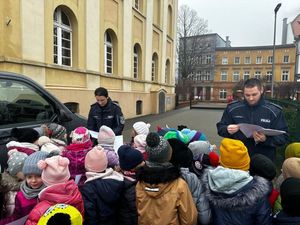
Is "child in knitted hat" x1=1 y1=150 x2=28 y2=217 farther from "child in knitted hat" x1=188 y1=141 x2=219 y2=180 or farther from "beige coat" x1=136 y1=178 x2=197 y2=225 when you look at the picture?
"child in knitted hat" x1=188 y1=141 x2=219 y2=180

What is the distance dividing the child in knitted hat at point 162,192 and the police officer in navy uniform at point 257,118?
1.20m

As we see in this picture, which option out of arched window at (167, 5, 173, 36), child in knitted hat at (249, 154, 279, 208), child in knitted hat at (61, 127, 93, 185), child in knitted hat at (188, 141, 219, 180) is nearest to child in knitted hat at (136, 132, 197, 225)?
child in knitted hat at (188, 141, 219, 180)

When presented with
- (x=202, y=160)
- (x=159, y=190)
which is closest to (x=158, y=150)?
(x=159, y=190)

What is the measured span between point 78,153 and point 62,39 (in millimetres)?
8647

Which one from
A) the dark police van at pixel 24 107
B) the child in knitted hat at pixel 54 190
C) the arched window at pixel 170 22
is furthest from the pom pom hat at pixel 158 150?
the arched window at pixel 170 22

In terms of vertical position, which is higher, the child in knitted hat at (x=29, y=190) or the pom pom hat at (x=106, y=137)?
the pom pom hat at (x=106, y=137)

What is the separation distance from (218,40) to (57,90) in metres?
60.7

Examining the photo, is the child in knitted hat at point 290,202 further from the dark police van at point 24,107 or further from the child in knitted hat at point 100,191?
Result: the dark police van at point 24,107

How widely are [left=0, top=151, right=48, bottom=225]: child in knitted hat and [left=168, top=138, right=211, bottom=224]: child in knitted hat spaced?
1.16 meters

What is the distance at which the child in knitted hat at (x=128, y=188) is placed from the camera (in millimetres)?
2277

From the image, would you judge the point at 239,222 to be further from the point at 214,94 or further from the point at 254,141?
the point at 214,94

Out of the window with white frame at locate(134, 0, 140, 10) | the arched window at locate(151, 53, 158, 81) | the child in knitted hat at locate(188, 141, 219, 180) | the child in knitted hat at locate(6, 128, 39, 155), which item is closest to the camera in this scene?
the child in knitted hat at locate(188, 141, 219, 180)

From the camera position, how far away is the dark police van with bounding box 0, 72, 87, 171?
3.19 m

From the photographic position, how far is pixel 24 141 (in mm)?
2992
